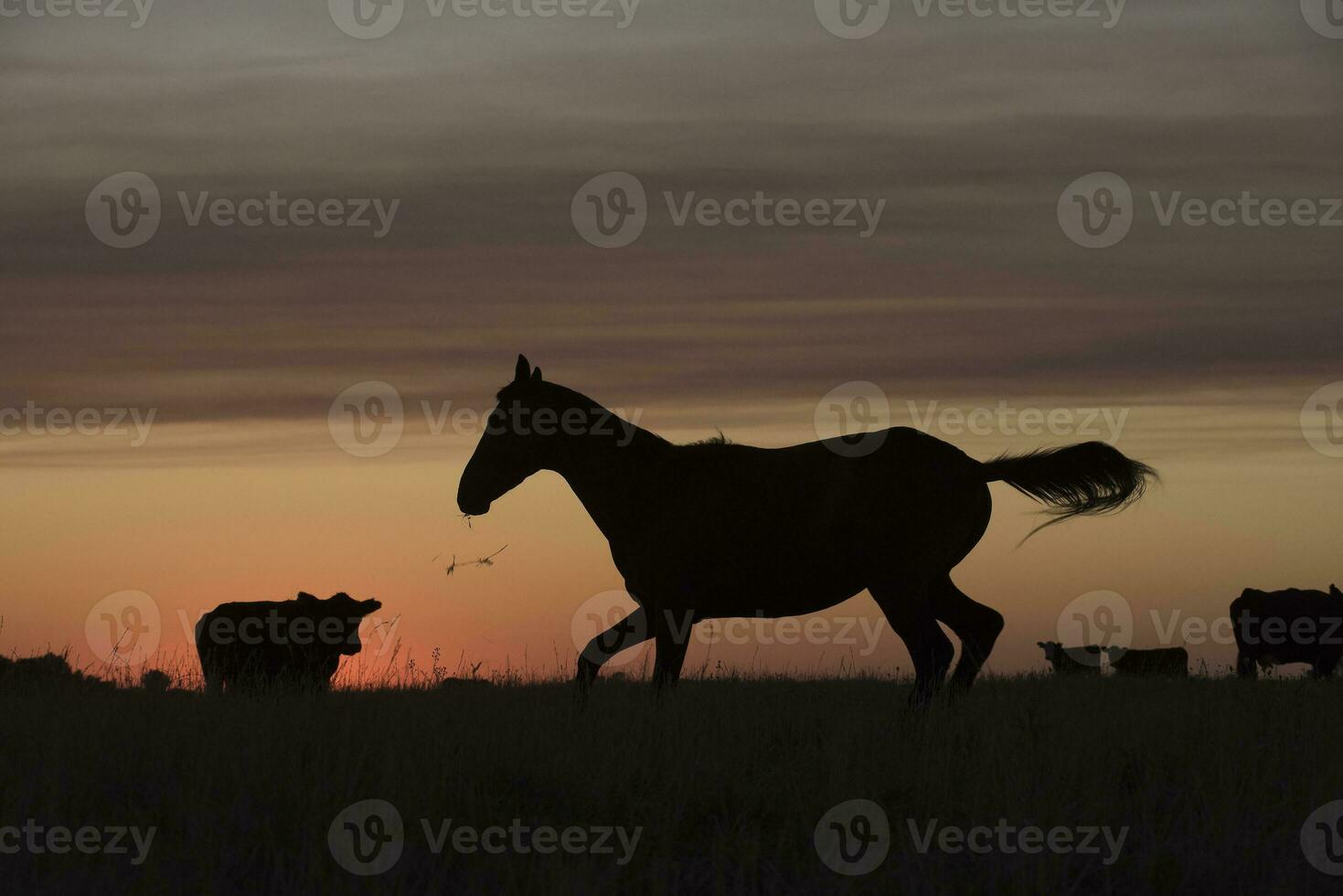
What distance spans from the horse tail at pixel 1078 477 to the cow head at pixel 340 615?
7.22 meters

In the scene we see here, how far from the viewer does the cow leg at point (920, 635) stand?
940 centimetres

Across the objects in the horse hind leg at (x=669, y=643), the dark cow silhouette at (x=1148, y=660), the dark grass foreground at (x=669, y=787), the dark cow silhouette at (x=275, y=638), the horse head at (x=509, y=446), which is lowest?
the dark grass foreground at (x=669, y=787)

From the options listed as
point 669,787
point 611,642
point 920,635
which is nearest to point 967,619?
point 920,635

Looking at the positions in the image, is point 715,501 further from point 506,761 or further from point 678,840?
point 678,840

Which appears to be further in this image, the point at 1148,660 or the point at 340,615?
the point at 1148,660

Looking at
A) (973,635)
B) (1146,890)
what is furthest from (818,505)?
(1146,890)

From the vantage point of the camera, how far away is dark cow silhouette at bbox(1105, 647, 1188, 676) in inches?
718

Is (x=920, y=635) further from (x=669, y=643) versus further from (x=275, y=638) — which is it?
(x=275, y=638)

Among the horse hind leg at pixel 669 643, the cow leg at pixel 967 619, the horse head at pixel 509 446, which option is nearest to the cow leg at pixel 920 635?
the cow leg at pixel 967 619

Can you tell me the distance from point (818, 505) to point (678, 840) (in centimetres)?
428

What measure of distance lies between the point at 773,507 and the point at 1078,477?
2405mm

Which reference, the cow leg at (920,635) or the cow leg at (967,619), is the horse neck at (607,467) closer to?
the cow leg at (920,635)

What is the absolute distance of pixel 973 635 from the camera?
33.0 ft

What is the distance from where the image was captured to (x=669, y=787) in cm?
655
